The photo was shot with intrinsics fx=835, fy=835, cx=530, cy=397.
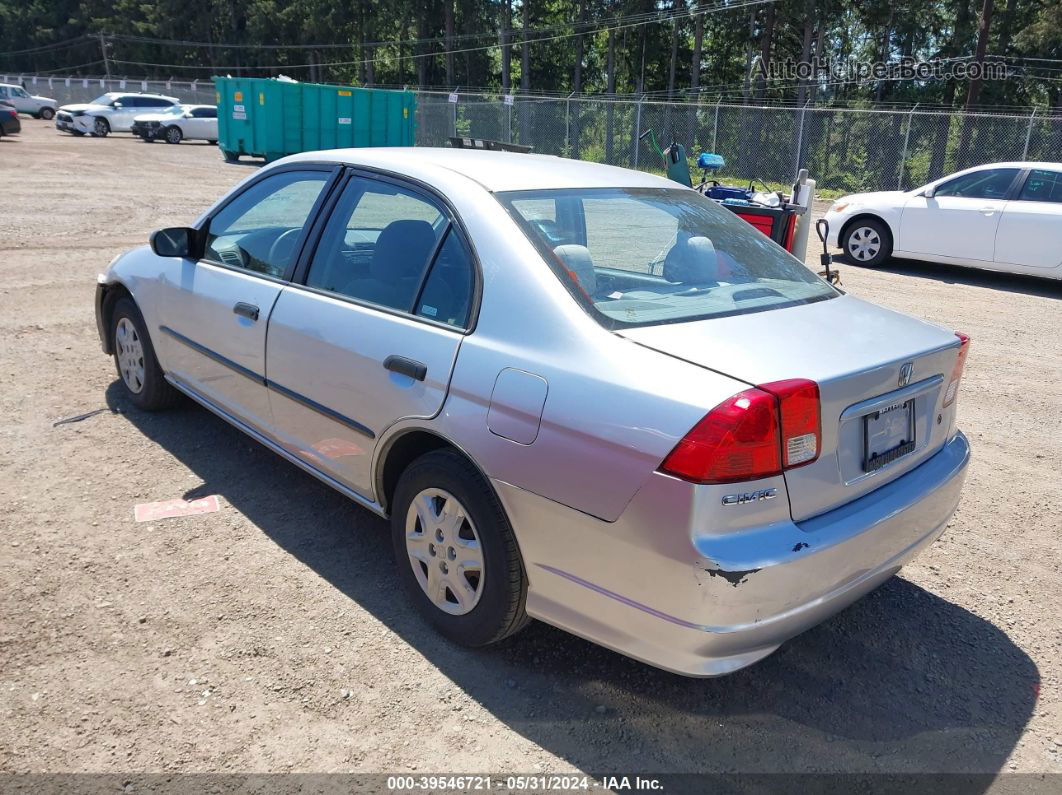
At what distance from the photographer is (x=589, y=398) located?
2.43 metres

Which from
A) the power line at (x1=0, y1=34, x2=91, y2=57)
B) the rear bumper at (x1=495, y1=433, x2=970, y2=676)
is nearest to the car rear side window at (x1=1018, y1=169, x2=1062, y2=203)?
the rear bumper at (x1=495, y1=433, x2=970, y2=676)

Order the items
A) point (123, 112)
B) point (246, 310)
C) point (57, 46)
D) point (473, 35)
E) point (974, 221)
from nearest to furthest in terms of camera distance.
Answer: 1. point (246, 310)
2. point (974, 221)
3. point (123, 112)
4. point (473, 35)
5. point (57, 46)

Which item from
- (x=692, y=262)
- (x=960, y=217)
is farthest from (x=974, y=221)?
(x=692, y=262)

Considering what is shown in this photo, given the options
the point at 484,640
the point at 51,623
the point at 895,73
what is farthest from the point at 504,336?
the point at 895,73

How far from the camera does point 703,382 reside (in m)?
2.32

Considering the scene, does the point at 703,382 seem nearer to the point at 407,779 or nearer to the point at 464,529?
the point at 464,529

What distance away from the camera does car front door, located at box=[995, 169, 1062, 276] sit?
1015cm

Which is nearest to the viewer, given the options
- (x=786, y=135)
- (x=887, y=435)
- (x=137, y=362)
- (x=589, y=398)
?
(x=589, y=398)

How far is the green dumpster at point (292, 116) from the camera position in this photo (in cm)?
2514

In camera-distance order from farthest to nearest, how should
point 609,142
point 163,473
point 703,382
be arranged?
1. point 609,142
2. point 163,473
3. point 703,382

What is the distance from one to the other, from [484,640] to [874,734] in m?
1.30

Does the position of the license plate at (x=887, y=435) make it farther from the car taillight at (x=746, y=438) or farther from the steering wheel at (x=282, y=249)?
the steering wheel at (x=282, y=249)

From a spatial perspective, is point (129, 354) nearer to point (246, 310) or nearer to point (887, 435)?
point (246, 310)

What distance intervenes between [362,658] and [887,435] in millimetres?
1925
